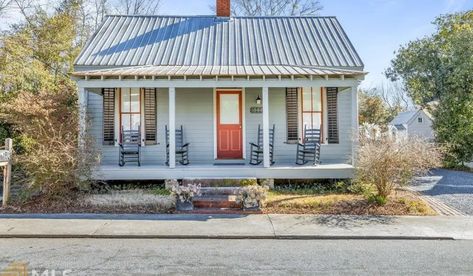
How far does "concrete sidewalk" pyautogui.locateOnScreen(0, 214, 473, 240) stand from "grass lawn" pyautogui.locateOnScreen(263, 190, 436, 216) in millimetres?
346

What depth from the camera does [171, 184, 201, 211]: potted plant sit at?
→ 7113 millimetres

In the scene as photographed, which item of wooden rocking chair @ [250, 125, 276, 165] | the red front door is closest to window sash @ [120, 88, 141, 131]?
the red front door

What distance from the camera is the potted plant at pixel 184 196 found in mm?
7113

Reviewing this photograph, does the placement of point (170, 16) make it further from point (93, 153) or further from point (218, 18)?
point (93, 153)

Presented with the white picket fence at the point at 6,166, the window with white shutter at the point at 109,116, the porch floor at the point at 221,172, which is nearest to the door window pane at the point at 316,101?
the porch floor at the point at 221,172

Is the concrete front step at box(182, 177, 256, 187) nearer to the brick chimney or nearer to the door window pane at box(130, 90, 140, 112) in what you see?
the door window pane at box(130, 90, 140, 112)

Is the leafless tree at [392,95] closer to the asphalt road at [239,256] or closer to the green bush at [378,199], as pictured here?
the green bush at [378,199]

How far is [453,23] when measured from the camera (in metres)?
15.4

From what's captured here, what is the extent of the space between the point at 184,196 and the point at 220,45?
19.4 feet

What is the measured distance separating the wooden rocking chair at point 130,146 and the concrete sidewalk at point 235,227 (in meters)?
2.90

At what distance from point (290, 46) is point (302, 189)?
16.1ft

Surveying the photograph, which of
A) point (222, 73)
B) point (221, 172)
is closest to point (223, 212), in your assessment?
point (221, 172)

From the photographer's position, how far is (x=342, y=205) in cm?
737

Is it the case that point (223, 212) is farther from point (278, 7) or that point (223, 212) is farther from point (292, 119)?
point (278, 7)
